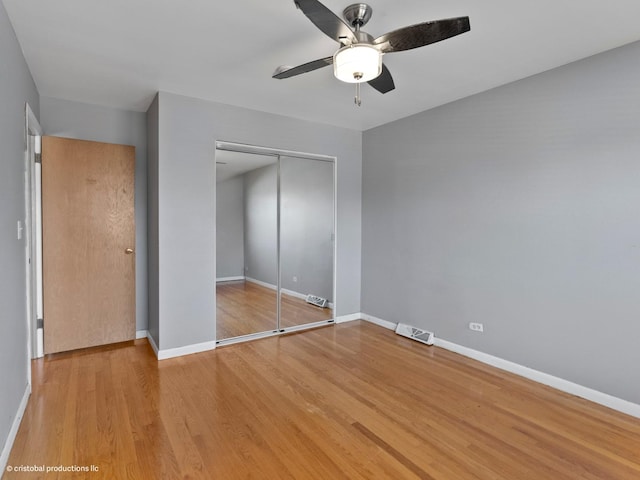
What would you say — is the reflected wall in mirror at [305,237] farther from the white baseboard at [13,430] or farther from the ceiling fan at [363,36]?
the white baseboard at [13,430]

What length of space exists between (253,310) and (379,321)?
1.61 meters

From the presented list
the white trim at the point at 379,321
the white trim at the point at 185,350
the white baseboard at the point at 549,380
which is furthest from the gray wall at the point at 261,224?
the white baseboard at the point at 549,380

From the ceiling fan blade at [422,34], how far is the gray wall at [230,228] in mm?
2320

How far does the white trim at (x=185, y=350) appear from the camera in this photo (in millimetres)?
3258

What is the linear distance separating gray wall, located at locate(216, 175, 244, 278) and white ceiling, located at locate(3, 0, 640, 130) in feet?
3.00

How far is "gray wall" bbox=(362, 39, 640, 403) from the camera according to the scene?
2.42 m

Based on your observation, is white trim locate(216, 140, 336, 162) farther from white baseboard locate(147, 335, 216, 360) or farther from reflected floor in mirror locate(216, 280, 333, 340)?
white baseboard locate(147, 335, 216, 360)

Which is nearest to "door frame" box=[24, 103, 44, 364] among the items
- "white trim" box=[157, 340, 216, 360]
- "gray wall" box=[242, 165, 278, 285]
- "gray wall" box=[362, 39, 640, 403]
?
"white trim" box=[157, 340, 216, 360]

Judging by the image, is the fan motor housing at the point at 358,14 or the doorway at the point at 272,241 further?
the doorway at the point at 272,241

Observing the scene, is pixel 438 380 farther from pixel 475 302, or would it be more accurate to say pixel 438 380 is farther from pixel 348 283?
pixel 348 283

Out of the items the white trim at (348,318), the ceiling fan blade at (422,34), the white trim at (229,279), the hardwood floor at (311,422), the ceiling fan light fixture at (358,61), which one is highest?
the ceiling fan blade at (422,34)

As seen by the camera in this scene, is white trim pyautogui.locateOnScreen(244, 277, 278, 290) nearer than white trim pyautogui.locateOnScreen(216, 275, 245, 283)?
No

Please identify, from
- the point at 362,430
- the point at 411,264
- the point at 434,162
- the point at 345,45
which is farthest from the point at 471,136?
the point at 362,430

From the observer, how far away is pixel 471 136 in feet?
10.9
